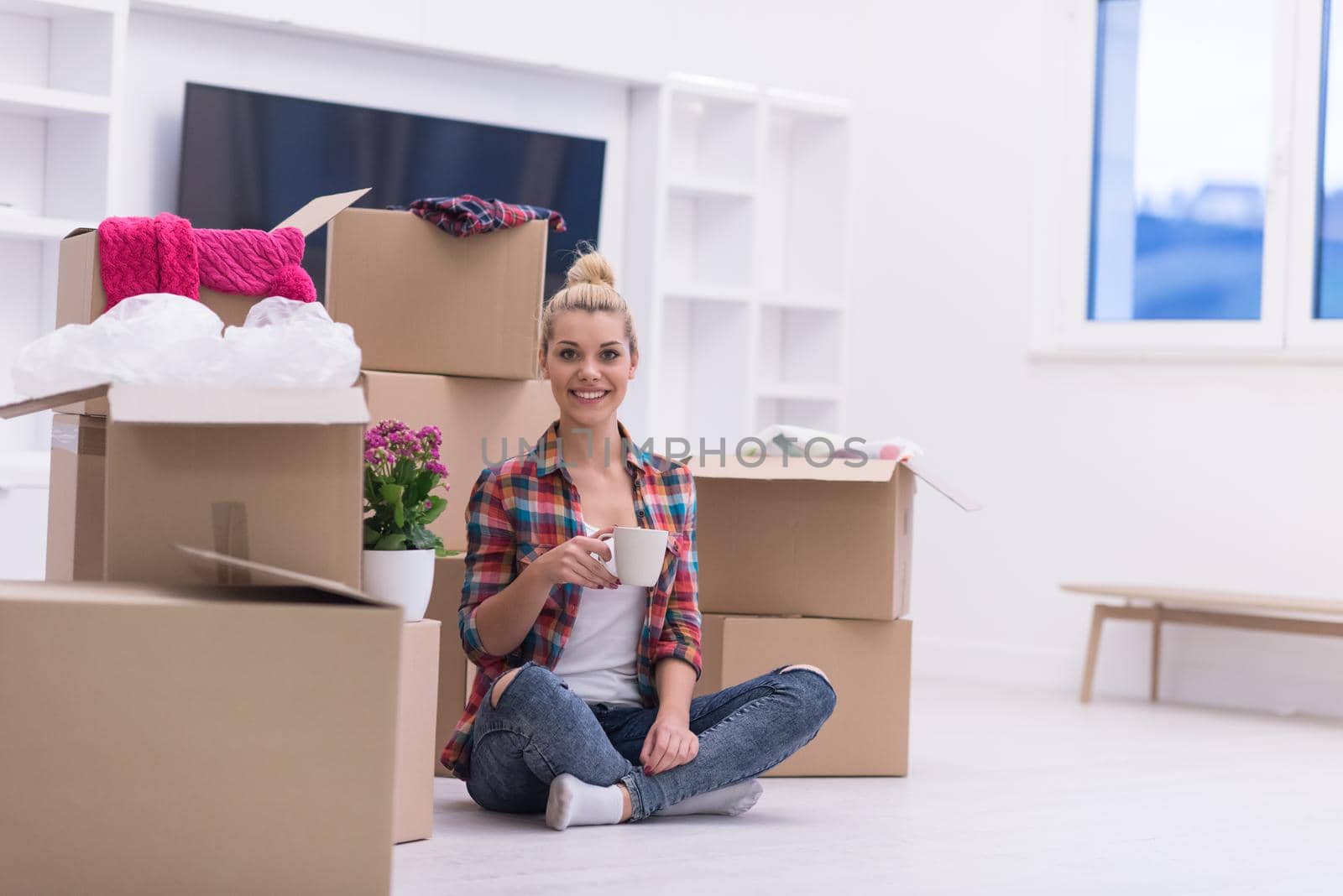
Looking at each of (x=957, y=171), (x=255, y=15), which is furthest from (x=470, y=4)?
(x=957, y=171)

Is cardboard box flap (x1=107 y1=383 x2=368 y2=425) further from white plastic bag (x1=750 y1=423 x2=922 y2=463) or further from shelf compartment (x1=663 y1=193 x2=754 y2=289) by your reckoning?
shelf compartment (x1=663 y1=193 x2=754 y2=289)

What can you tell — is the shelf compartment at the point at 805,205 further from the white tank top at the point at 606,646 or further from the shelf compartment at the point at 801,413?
the white tank top at the point at 606,646

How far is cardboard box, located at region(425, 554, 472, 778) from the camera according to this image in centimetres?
258

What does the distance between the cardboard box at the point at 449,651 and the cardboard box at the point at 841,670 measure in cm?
44

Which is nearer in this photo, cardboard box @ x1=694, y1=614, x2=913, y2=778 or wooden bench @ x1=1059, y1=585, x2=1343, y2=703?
cardboard box @ x1=694, y1=614, x2=913, y2=778

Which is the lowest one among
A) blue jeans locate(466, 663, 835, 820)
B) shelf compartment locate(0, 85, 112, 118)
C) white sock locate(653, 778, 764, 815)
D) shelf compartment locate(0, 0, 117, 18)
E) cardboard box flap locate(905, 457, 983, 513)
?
white sock locate(653, 778, 764, 815)

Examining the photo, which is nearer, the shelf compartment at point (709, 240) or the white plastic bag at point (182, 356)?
the white plastic bag at point (182, 356)

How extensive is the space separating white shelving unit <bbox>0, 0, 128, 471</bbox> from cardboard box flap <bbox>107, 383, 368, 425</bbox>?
197cm

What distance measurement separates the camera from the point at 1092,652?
156 inches

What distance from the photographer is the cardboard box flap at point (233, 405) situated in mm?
1447

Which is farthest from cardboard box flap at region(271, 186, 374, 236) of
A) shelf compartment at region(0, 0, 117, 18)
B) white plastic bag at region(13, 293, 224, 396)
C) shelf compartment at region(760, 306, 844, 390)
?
shelf compartment at region(760, 306, 844, 390)

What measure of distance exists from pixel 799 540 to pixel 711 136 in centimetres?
198

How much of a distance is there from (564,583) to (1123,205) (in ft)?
8.88

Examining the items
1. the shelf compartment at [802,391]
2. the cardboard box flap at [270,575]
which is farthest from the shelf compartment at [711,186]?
the cardboard box flap at [270,575]
